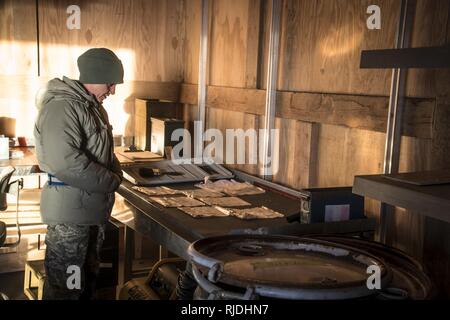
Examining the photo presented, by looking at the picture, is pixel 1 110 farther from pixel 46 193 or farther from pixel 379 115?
pixel 379 115

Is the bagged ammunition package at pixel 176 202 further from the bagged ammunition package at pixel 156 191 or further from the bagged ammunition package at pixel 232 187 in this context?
the bagged ammunition package at pixel 232 187

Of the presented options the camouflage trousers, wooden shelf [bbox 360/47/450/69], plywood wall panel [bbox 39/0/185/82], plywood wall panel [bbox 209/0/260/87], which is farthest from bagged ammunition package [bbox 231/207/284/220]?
plywood wall panel [bbox 39/0/185/82]

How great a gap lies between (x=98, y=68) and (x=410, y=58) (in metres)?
1.58

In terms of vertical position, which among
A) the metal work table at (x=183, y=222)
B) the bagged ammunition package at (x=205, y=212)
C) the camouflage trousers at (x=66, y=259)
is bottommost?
the camouflage trousers at (x=66, y=259)

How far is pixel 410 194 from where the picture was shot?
1.54 metres

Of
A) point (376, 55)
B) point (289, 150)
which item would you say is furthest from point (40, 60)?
point (376, 55)

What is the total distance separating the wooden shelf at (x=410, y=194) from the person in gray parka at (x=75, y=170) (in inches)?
55.0

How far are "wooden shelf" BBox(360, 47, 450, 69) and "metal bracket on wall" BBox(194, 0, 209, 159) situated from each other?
258 cm

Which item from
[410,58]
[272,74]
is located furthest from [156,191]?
[410,58]

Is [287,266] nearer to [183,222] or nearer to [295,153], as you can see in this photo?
[183,222]

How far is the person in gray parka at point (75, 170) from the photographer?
8.38 feet

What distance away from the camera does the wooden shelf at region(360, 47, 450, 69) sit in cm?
156

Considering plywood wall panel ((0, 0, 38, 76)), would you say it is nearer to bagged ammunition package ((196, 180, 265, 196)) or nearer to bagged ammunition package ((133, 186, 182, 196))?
bagged ammunition package ((133, 186, 182, 196))

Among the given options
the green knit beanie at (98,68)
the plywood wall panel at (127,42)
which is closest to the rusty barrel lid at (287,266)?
the green knit beanie at (98,68)
